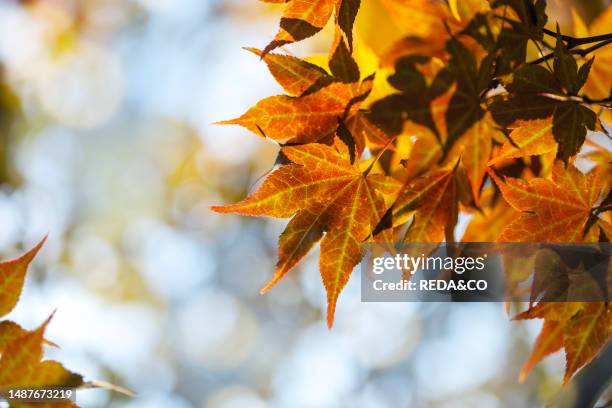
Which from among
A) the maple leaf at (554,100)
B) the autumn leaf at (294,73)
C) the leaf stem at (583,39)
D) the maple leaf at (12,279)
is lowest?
the maple leaf at (12,279)

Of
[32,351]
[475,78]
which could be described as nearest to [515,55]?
[475,78]

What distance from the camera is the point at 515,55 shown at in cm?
57

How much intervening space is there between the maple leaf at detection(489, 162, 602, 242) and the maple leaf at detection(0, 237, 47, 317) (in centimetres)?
53

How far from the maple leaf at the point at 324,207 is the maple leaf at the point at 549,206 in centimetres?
15

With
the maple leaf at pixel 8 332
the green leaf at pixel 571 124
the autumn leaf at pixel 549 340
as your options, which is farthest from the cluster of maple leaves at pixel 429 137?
the maple leaf at pixel 8 332

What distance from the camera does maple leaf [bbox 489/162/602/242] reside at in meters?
0.65

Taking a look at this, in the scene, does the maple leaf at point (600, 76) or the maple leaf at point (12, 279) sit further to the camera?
the maple leaf at point (600, 76)

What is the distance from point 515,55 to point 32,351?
56 centimetres

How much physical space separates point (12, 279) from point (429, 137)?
46 centimetres

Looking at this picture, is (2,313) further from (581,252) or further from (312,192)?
(581,252)

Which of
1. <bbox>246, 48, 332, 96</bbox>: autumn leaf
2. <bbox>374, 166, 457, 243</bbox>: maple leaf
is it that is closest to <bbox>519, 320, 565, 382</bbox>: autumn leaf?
<bbox>374, 166, 457, 243</bbox>: maple leaf

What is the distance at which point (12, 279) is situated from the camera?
60cm

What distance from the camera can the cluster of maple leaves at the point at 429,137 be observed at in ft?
1.81

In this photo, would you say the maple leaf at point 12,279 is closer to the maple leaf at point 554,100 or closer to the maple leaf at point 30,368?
the maple leaf at point 30,368
